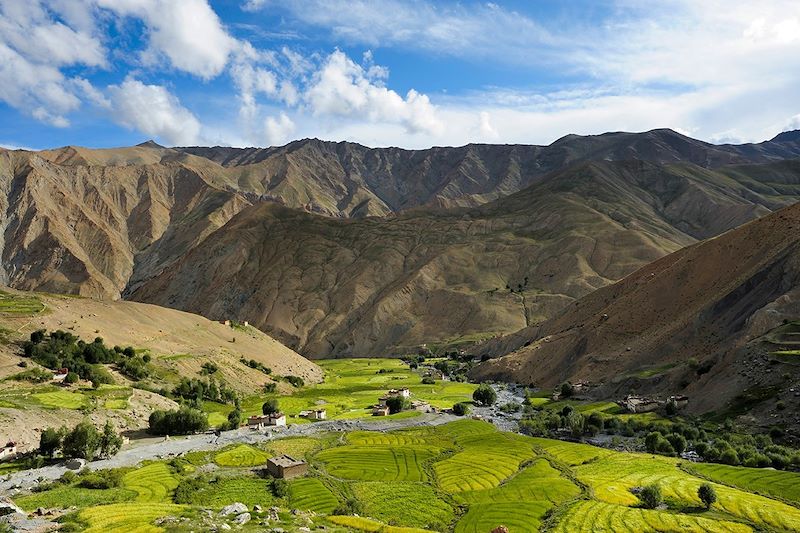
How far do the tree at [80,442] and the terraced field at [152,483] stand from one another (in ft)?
22.9

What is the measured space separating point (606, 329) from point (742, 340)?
35.9 m

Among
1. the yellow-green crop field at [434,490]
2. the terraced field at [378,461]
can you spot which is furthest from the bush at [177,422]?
the terraced field at [378,461]

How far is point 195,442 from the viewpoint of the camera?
237 feet

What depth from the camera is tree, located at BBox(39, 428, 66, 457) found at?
5981 cm

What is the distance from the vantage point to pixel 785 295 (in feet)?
294

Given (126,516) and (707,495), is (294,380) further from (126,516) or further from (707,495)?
(707,495)

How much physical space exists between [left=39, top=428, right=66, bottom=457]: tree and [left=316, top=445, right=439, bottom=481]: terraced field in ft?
85.9

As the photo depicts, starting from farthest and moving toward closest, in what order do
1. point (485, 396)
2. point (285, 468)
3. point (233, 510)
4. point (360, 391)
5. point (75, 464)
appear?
point (360, 391) → point (485, 396) → point (75, 464) → point (285, 468) → point (233, 510)

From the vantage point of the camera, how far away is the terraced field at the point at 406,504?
152 feet

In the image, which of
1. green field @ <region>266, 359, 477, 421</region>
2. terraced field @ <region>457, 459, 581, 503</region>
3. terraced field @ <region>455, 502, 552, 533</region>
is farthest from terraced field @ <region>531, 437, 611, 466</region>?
green field @ <region>266, 359, 477, 421</region>

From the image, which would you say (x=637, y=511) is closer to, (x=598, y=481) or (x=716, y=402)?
(x=598, y=481)

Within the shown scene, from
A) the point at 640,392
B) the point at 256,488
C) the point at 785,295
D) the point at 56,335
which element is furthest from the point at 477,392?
the point at 56,335

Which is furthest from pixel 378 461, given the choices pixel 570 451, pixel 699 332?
pixel 699 332

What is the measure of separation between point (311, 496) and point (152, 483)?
14031 mm
